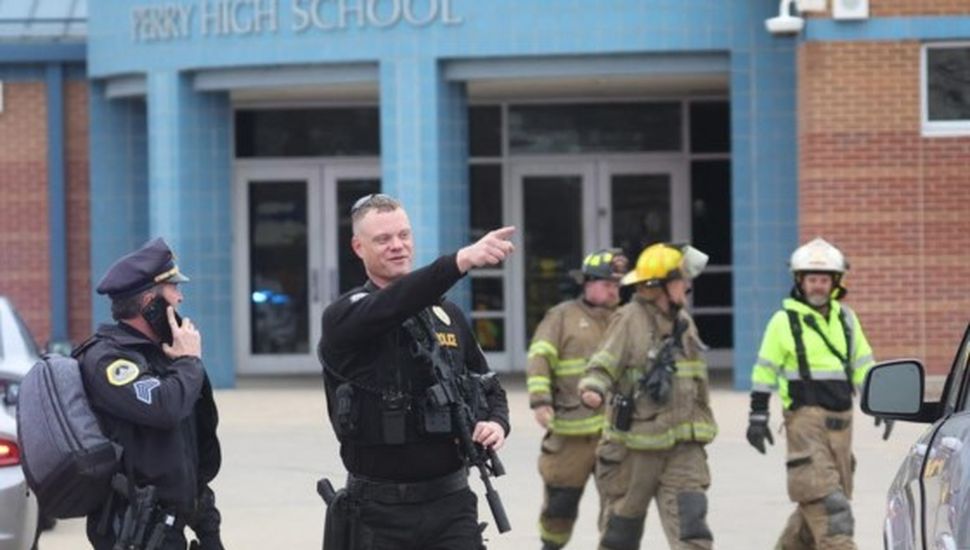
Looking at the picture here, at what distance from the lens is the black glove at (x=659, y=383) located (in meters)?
10.5

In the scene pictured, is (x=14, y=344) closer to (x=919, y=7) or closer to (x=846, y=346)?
(x=846, y=346)

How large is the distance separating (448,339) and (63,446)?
127 cm

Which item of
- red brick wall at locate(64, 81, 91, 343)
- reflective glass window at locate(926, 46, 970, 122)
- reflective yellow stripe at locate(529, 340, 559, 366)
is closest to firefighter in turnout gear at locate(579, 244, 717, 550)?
reflective yellow stripe at locate(529, 340, 559, 366)

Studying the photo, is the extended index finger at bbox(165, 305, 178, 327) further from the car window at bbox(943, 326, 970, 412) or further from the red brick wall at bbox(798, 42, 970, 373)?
the red brick wall at bbox(798, 42, 970, 373)

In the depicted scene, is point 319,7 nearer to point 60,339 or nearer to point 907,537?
point 60,339

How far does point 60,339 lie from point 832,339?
14.7m

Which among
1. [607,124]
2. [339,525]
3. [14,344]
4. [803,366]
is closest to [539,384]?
[803,366]

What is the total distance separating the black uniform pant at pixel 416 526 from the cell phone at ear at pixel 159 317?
35.4 inches

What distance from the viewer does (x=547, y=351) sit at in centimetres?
1143

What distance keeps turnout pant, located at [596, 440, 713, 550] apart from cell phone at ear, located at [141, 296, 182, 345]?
3.56m

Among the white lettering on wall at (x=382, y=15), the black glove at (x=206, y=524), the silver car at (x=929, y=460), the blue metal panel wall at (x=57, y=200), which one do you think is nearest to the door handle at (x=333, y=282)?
the blue metal panel wall at (x=57, y=200)

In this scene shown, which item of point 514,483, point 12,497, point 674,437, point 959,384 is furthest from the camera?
point 514,483

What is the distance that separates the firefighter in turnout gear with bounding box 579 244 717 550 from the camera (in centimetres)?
1047

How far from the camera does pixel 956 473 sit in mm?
5430
